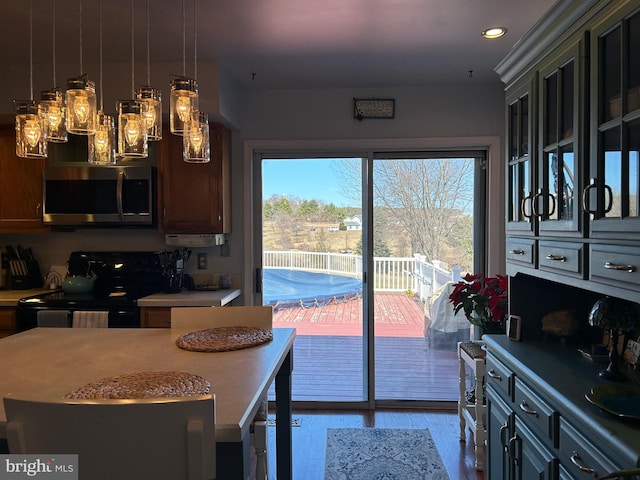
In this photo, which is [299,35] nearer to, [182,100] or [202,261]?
[182,100]

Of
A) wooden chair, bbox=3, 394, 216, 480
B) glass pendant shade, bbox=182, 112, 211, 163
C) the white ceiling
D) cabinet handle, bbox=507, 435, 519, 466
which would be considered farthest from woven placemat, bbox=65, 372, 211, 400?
the white ceiling

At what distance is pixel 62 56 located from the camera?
3000 millimetres

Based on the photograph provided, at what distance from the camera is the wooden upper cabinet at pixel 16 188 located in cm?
348

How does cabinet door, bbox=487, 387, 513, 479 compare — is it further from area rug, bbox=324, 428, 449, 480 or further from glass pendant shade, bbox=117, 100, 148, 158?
glass pendant shade, bbox=117, 100, 148, 158

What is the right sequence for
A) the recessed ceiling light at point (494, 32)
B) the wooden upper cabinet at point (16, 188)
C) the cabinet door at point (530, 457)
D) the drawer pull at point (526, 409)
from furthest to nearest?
1. the wooden upper cabinet at point (16, 188)
2. the recessed ceiling light at point (494, 32)
3. the drawer pull at point (526, 409)
4. the cabinet door at point (530, 457)

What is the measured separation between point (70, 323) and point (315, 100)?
249 cm

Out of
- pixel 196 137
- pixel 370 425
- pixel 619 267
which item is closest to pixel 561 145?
pixel 619 267

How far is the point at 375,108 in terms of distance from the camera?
357cm

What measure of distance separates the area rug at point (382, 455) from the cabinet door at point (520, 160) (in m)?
1.56

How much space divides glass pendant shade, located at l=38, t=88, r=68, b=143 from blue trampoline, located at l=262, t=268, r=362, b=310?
2.10 metres

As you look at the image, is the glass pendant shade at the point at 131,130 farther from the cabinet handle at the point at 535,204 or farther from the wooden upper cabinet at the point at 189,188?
the cabinet handle at the point at 535,204

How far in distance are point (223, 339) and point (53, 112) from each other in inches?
48.5

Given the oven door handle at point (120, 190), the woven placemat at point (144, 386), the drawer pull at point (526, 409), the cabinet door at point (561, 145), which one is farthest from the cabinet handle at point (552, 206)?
the oven door handle at point (120, 190)

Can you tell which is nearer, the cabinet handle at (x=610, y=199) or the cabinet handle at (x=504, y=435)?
the cabinet handle at (x=610, y=199)
